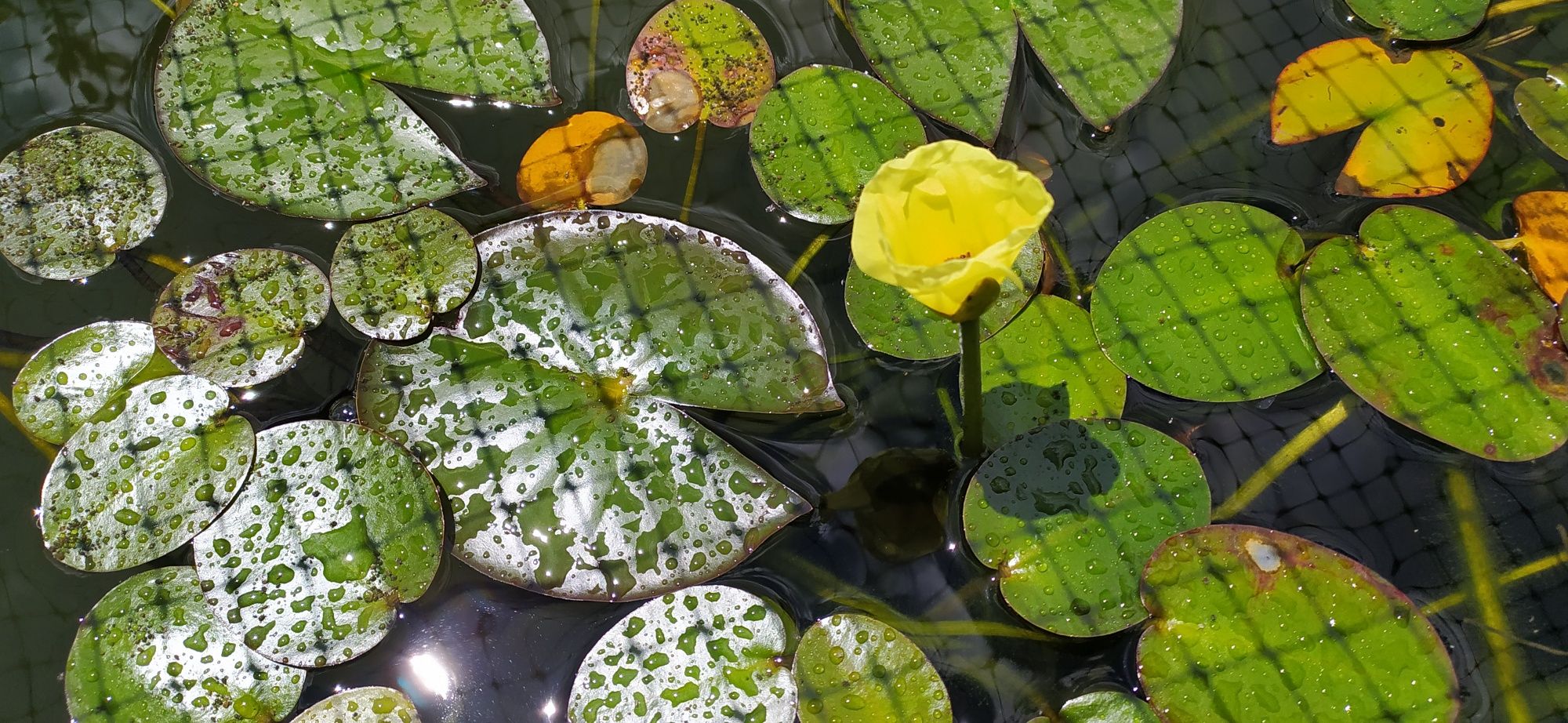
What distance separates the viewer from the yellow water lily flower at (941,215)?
1223 mm

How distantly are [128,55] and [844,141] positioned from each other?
5.91 ft

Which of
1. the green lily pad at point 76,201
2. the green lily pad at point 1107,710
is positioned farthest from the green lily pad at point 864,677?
the green lily pad at point 76,201

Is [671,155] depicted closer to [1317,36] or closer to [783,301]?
[783,301]

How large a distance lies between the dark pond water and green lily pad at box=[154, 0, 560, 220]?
86 millimetres

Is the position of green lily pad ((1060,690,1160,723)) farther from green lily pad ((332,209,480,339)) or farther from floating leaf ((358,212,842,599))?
green lily pad ((332,209,480,339))

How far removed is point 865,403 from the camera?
1926 millimetres

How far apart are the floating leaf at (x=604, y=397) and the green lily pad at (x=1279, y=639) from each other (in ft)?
2.34

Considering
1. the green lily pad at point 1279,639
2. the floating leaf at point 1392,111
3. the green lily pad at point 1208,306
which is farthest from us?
the floating leaf at point 1392,111

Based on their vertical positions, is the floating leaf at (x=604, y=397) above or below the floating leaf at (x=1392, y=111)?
below

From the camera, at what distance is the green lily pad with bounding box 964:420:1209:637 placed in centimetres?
167

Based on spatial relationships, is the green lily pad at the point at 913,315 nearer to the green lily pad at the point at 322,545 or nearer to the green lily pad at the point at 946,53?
the green lily pad at the point at 946,53

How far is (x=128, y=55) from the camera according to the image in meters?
2.27

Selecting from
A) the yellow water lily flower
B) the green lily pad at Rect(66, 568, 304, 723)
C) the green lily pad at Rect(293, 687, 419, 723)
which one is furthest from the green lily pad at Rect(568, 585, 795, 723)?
the yellow water lily flower

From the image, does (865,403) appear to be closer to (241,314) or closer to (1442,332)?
(1442,332)
